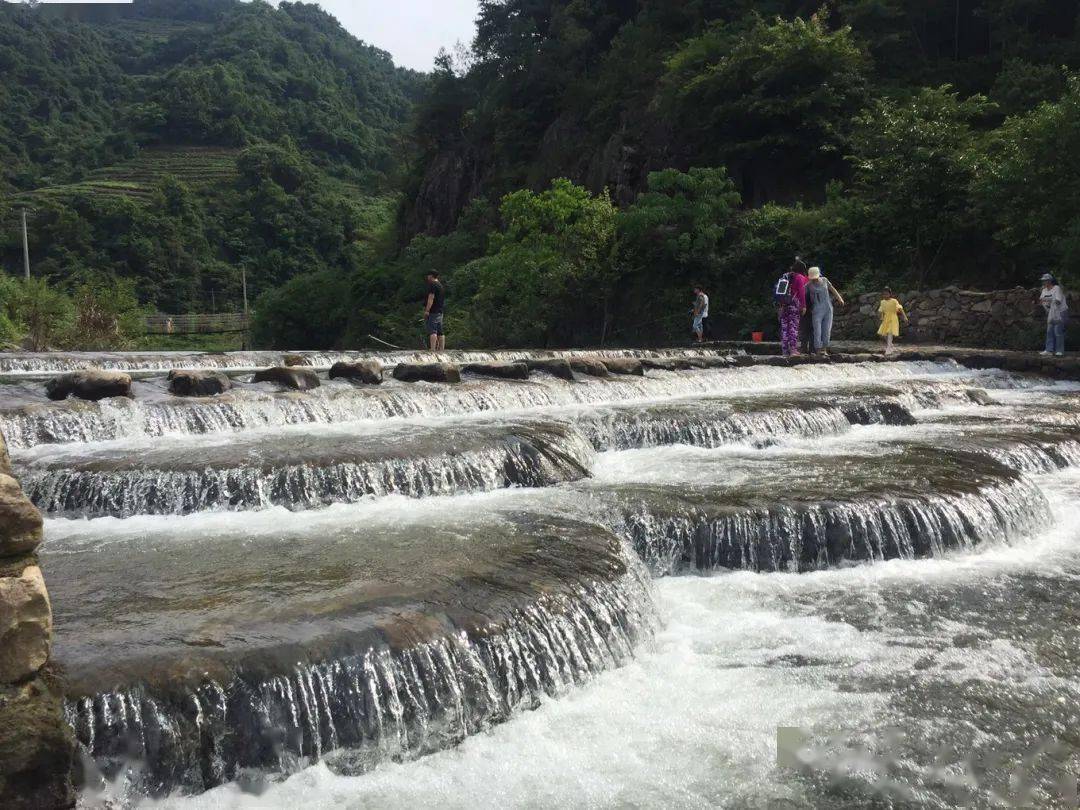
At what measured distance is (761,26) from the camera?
966 inches

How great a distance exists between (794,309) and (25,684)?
48.5 feet

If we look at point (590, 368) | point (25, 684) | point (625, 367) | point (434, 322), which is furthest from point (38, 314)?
point (25, 684)

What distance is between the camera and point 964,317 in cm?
1927

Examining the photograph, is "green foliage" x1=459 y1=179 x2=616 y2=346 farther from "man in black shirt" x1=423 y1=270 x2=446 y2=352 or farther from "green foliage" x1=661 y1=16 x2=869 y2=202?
"man in black shirt" x1=423 y1=270 x2=446 y2=352

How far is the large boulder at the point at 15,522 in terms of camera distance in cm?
307

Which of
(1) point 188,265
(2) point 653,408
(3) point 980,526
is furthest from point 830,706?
(1) point 188,265

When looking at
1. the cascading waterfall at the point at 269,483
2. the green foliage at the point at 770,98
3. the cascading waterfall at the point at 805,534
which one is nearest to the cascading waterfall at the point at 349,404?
the cascading waterfall at the point at 269,483

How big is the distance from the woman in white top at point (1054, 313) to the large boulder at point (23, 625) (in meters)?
16.5

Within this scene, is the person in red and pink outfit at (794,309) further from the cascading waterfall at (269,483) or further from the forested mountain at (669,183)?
the cascading waterfall at (269,483)

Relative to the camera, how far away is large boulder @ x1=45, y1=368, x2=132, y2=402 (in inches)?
373

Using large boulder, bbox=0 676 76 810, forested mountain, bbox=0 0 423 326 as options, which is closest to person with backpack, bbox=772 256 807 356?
large boulder, bbox=0 676 76 810

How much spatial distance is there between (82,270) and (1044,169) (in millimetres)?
52530

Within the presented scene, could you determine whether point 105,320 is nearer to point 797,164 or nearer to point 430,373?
point 430,373

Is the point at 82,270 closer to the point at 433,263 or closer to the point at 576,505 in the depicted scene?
the point at 433,263
